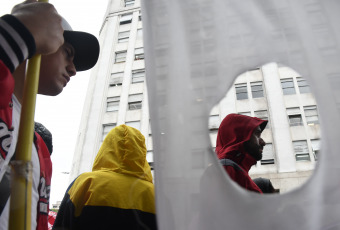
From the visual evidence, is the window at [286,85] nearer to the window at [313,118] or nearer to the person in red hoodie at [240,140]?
the person in red hoodie at [240,140]

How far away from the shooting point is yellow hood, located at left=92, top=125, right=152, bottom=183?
1.56 m

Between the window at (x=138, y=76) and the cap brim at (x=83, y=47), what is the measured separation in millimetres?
18310

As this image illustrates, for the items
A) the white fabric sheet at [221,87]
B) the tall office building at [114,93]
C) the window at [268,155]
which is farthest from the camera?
the tall office building at [114,93]

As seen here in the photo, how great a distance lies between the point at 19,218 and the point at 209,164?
418mm

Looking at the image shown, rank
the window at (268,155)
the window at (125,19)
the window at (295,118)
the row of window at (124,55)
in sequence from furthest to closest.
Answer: the window at (125,19)
the row of window at (124,55)
the window at (268,155)
the window at (295,118)

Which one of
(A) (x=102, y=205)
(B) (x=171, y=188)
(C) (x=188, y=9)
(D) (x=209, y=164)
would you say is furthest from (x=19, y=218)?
(A) (x=102, y=205)

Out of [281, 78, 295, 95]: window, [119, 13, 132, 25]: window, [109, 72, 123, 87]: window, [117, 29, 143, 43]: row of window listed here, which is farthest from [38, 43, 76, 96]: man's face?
[119, 13, 132, 25]: window

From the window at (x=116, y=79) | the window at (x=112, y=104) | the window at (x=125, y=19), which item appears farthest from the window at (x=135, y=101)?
the window at (x=125, y=19)

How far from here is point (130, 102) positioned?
18781 mm

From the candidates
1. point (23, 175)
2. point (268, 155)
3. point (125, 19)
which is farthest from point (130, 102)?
point (23, 175)

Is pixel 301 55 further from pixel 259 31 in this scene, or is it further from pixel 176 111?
pixel 176 111

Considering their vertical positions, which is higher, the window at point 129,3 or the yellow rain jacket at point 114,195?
the window at point 129,3

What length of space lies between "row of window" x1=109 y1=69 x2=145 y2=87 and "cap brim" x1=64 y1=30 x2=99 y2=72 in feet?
59.9

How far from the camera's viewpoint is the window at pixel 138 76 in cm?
1953
